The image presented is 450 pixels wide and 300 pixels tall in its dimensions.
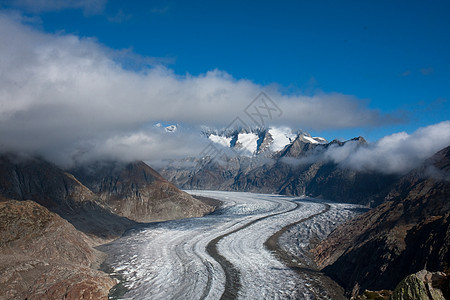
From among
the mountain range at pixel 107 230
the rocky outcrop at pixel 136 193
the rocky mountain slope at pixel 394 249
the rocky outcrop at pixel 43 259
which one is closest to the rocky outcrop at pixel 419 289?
the mountain range at pixel 107 230

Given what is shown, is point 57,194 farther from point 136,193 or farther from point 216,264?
point 216,264

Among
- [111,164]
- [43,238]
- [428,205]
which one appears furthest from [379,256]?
[111,164]

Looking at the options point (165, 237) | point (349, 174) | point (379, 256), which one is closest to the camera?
point (379, 256)

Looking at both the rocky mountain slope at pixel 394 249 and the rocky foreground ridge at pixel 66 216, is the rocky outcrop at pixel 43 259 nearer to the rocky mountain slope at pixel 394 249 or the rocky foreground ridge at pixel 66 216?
the rocky foreground ridge at pixel 66 216

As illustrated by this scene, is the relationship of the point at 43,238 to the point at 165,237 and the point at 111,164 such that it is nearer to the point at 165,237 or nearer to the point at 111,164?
the point at 165,237

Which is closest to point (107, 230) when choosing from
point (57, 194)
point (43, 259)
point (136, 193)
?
point (57, 194)
